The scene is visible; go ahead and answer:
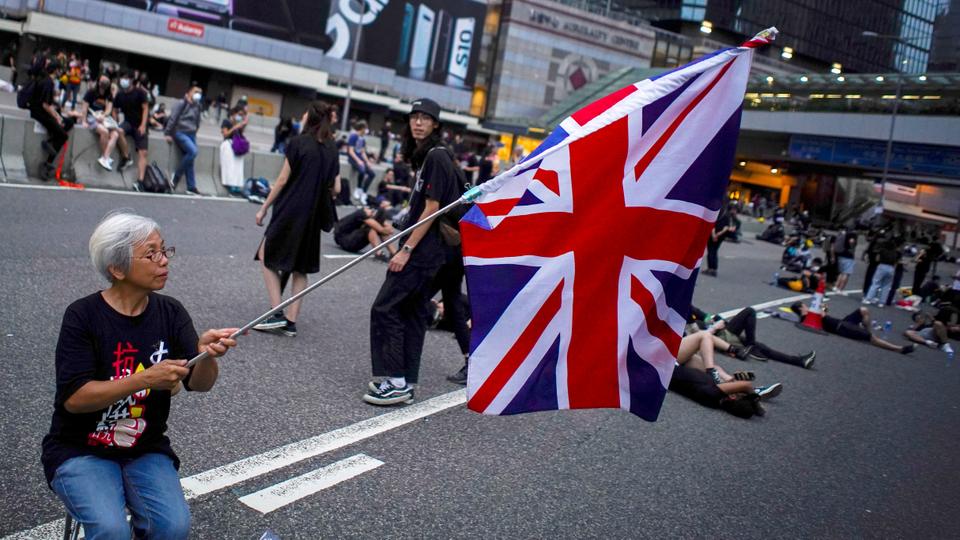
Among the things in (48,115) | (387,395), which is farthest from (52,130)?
(387,395)

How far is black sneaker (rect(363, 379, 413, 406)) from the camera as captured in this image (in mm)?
5863

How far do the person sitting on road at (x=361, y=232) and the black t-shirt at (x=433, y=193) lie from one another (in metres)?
6.53

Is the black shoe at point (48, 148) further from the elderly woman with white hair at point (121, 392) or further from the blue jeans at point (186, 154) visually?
the elderly woman with white hair at point (121, 392)

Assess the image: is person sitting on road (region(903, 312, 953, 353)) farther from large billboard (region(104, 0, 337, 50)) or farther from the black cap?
large billboard (region(104, 0, 337, 50))

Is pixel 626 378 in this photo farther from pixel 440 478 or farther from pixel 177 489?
pixel 177 489

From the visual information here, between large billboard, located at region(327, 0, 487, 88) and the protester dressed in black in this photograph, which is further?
large billboard, located at region(327, 0, 487, 88)

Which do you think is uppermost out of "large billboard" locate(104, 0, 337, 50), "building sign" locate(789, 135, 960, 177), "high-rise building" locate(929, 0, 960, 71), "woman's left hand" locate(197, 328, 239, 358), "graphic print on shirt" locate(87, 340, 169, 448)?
"high-rise building" locate(929, 0, 960, 71)

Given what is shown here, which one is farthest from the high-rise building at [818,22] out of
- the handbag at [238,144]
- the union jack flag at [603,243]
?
the union jack flag at [603,243]

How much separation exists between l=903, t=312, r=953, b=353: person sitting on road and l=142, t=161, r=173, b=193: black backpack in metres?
12.5

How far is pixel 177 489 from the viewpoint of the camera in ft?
10.1

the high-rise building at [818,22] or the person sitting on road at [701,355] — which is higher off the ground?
the high-rise building at [818,22]

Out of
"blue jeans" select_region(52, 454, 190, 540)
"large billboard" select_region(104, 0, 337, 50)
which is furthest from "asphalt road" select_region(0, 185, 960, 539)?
"large billboard" select_region(104, 0, 337, 50)

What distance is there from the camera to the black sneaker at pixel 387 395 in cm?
586

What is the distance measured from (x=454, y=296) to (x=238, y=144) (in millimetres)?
11437
